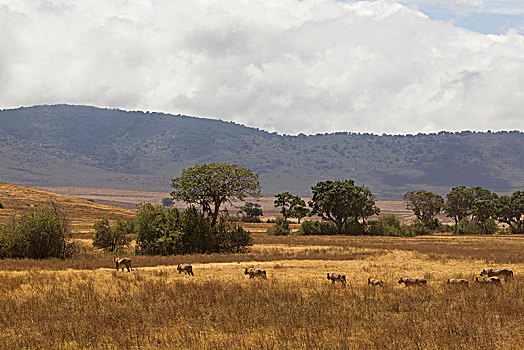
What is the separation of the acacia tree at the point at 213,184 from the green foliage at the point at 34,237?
43.6ft

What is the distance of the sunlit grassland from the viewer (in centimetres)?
1266

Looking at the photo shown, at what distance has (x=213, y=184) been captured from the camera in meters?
45.5

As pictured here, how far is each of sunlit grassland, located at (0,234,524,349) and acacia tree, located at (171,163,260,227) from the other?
792 inches

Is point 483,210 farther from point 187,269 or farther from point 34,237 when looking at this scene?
point 187,269

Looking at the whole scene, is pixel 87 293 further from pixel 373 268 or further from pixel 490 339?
pixel 373 268

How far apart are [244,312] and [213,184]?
30150 mm

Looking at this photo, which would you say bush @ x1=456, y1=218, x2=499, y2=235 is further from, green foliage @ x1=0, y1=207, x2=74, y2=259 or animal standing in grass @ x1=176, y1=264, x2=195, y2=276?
animal standing in grass @ x1=176, y1=264, x2=195, y2=276

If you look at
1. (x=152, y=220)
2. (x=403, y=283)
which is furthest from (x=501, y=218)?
(x=403, y=283)

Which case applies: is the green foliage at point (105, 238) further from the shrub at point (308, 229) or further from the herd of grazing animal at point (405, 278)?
the shrub at point (308, 229)

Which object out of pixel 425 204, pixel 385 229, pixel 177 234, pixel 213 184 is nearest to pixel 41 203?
pixel 385 229

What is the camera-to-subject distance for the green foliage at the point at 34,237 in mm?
33031

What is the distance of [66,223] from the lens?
34844 mm

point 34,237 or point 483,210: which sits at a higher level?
point 483,210

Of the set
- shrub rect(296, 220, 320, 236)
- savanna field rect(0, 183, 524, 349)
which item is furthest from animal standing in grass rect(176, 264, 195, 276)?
shrub rect(296, 220, 320, 236)
